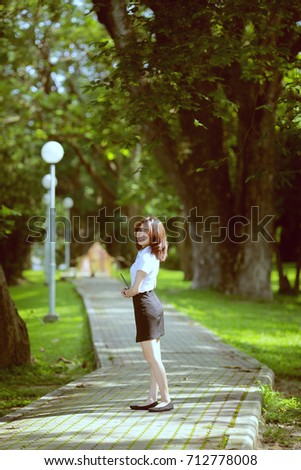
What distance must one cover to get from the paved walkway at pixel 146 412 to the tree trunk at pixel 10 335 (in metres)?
1.13

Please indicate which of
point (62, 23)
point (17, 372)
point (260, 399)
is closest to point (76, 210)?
point (62, 23)

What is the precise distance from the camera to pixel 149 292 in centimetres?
748

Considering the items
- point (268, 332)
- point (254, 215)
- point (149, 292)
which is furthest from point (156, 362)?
point (254, 215)

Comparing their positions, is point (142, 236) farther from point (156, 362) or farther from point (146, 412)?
point (146, 412)

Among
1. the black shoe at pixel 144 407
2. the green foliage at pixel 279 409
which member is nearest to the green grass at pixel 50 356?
the black shoe at pixel 144 407

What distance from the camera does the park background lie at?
986cm

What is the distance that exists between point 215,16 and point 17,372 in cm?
526

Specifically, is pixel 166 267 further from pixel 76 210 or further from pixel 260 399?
pixel 260 399

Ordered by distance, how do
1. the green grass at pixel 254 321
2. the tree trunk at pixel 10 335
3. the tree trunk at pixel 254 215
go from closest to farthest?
1. the tree trunk at pixel 10 335
2. the green grass at pixel 254 321
3. the tree trunk at pixel 254 215

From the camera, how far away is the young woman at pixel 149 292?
7352mm

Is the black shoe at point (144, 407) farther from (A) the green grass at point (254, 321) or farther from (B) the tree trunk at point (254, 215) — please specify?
(B) the tree trunk at point (254, 215)

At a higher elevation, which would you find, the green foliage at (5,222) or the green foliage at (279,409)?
the green foliage at (5,222)

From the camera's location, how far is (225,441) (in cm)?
620

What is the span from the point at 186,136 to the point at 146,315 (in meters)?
16.1
